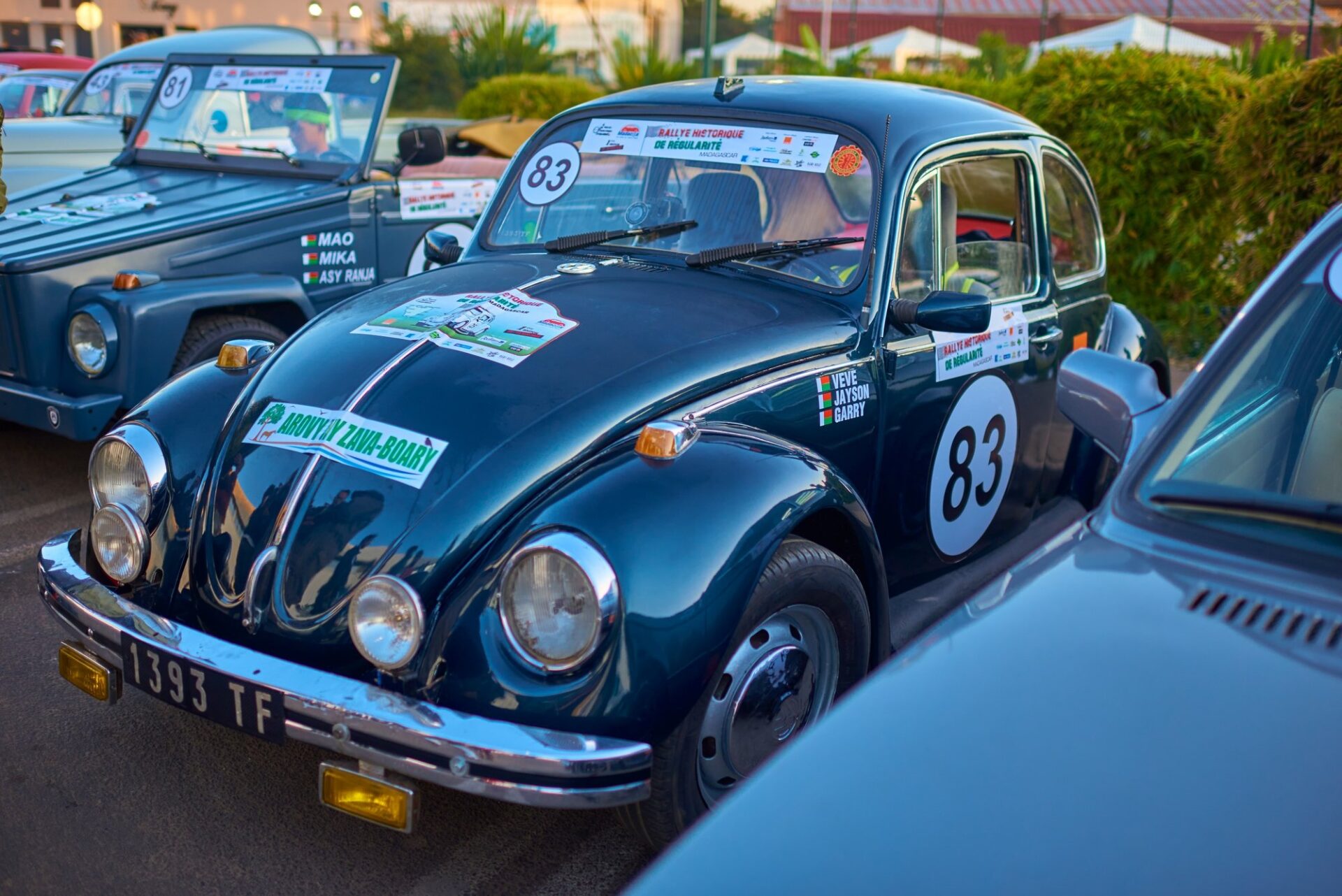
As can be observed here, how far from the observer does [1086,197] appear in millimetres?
4664

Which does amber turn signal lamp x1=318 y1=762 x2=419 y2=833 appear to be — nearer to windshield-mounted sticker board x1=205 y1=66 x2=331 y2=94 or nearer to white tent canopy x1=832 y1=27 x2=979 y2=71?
windshield-mounted sticker board x1=205 y1=66 x2=331 y2=94

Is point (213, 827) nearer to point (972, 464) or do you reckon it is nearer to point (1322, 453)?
point (972, 464)

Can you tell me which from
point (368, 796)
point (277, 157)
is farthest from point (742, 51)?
A: point (368, 796)

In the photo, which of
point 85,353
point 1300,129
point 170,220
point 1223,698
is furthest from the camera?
point 1300,129

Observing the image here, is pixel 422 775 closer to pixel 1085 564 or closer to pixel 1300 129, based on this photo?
pixel 1085 564

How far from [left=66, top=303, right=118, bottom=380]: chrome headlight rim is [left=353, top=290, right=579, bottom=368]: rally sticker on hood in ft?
6.93

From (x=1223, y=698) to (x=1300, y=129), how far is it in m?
6.61

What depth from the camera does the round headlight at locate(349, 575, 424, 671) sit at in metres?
2.44

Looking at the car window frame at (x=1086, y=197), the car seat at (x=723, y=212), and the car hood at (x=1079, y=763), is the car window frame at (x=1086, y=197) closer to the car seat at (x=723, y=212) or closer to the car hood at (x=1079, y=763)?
the car seat at (x=723, y=212)

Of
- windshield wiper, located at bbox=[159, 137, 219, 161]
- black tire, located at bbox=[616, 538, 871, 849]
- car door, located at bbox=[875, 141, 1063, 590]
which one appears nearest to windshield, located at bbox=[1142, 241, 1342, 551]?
black tire, located at bbox=[616, 538, 871, 849]

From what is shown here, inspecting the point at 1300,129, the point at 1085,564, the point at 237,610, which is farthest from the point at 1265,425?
the point at 1300,129

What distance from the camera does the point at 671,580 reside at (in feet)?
7.84

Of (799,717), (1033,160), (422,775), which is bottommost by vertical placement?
(799,717)

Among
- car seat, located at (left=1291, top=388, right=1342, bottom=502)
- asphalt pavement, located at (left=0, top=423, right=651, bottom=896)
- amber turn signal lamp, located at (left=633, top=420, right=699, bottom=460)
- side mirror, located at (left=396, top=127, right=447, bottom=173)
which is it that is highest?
side mirror, located at (left=396, top=127, right=447, bottom=173)
